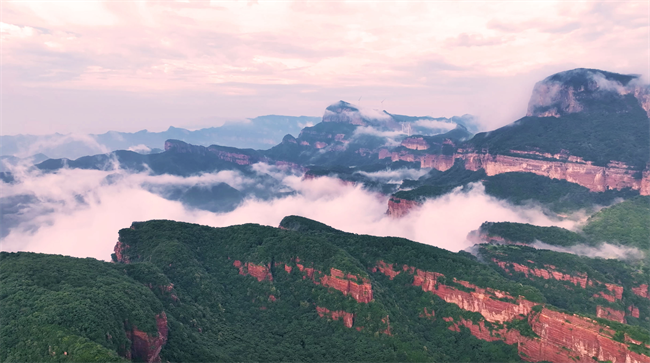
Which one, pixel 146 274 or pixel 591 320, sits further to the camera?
pixel 146 274

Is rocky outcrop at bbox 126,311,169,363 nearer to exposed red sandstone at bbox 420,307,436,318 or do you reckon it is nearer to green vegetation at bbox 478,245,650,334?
exposed red sandstone at bbox 420,307,436,318

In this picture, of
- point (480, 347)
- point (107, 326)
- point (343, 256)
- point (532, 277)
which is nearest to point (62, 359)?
point (107, 326)

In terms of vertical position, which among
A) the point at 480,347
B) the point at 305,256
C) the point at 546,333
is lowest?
the point at 480,347

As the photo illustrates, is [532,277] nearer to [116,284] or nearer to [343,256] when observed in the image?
[343,256]

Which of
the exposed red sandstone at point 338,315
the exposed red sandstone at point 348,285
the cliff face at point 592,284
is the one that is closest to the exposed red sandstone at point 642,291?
the cliff face at point 592,284

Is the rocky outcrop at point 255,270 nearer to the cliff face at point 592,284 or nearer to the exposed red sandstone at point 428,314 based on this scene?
the exposed red sandstone at point 428,314

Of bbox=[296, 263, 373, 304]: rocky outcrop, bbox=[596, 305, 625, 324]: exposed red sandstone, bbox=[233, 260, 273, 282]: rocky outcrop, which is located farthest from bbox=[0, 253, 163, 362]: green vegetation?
bbox=[596, 305, 625, 324]: exposed red sandstone

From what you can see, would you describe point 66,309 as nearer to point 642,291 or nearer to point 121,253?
point 121,253
